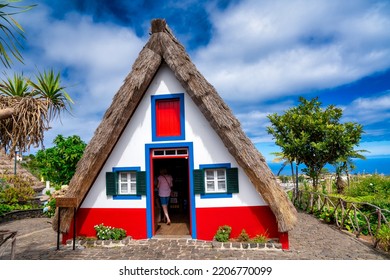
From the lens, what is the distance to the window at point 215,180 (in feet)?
22.1

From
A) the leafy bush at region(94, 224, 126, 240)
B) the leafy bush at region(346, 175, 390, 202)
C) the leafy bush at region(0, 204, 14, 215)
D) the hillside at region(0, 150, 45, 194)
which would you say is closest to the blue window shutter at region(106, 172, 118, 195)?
the leafy bush at region(94, 224, 126, 240)

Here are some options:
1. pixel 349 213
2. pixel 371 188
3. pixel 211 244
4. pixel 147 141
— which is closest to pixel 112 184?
pixel 147 141

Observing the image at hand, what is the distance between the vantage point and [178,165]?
11273 mm

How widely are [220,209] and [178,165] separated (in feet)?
16.1

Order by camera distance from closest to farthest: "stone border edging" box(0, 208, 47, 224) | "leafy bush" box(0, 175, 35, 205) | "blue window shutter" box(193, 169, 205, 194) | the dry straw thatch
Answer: the dry straw thatch
"blue window shutter" box(193, 169, 205, 194)
"stone border edging" box(0, 208, 47, 224)
"leafy bush" box(0, 175, 35, 205)

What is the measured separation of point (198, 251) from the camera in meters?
5.93

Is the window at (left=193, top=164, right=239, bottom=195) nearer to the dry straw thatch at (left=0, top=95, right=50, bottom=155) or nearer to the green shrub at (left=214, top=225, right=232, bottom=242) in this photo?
the green shrub at (left=214, top=225, right=232, bottom=242)

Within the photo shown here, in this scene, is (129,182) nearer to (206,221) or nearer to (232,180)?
(206,221)

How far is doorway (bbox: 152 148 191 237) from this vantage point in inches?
289

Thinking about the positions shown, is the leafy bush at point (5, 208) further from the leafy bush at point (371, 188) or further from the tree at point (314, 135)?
the leafy bush at point (371, 188)

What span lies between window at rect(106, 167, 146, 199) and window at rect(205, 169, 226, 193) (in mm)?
1758
